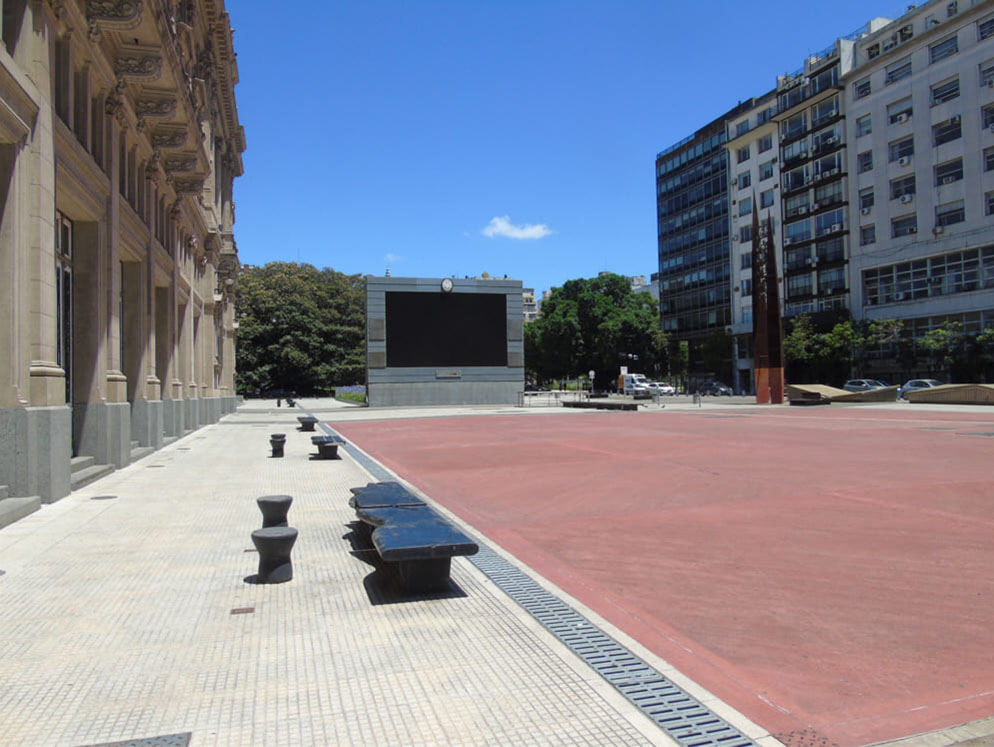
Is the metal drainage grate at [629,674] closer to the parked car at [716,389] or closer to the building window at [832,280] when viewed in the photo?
the building window at [832,280]

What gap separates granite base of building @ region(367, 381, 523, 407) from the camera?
51344 mm

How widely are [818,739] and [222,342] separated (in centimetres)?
4149

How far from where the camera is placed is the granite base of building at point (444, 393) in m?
51.3

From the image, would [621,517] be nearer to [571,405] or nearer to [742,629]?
[742,629]

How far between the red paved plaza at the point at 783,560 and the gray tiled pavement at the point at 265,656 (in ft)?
2.98

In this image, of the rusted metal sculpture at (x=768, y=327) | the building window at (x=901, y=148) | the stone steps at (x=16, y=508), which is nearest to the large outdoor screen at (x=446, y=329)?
the rusted metal sculpture at (x=768, y=327)

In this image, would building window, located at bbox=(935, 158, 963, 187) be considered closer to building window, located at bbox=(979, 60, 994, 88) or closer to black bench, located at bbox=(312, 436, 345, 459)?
building window, located at bbox=(979, 60, 994, 88)

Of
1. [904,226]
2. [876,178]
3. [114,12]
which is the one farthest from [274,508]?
[876,178]

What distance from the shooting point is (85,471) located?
1224 cm

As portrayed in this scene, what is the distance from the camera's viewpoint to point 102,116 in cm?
1390

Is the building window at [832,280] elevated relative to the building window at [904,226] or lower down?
lower down

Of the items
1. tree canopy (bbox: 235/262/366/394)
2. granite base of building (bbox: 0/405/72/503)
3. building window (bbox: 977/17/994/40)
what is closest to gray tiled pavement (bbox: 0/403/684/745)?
granite base of building (bbox: 0/405/72/503)

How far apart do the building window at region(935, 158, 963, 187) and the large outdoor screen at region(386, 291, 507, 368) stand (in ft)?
104

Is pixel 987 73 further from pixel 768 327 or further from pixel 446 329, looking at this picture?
pixel 446 329
